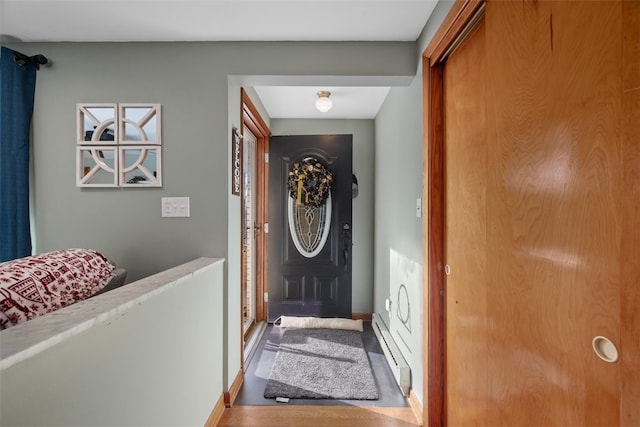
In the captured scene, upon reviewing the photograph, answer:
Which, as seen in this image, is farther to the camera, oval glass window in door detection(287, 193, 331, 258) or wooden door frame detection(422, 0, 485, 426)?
oval glass window in door detection(287, 193, 331, 258)

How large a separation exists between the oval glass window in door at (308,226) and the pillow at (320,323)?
650 mm

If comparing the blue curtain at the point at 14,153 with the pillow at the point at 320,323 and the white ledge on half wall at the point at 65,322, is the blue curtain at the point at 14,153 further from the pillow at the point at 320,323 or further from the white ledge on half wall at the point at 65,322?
the pillow at the point at 320,323

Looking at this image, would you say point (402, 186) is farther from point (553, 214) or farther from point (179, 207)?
point (179, 207)

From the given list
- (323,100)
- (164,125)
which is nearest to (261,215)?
(323,100)

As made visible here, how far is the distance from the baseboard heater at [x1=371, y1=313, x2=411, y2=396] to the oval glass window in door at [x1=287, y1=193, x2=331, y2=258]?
940mm

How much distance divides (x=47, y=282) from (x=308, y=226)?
93.0 inches

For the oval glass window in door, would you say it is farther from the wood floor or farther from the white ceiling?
the white ceiling

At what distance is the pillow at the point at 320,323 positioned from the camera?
3.03 m

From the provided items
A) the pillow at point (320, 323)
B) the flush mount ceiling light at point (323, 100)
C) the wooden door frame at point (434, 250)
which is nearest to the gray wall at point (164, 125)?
the wooden door frame at point (434, 250)

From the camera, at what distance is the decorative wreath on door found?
3.11m

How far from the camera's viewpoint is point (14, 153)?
1766 millimetres

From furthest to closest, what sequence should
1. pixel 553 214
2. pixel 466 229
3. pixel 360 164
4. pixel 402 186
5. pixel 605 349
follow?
pixel 360 164
pixel 402 186
pixel 466 229
pixel 553 214
pixel 605 349

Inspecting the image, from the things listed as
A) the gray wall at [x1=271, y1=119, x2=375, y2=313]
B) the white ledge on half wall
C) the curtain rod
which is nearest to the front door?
the gray wall at [x1=271, y1=119, x2=375, y2=313]

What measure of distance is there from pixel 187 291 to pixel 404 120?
1713 mm
